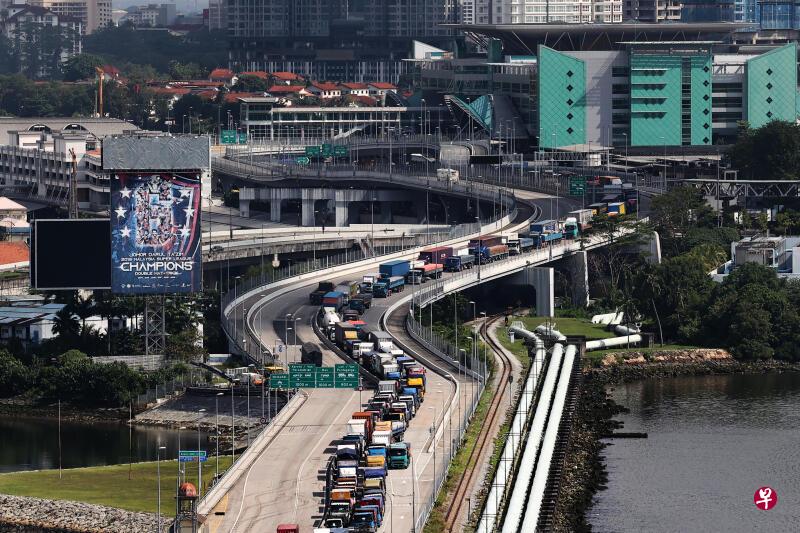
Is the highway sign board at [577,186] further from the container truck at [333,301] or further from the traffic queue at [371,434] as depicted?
the traffic queue at [371,434]

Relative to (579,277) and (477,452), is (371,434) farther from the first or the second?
(579,277)

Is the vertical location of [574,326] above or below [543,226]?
below

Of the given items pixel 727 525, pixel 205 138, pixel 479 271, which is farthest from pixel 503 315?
pixel 727 525

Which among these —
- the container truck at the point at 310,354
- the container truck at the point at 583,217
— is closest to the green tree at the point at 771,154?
the container truck at the point at 583,217

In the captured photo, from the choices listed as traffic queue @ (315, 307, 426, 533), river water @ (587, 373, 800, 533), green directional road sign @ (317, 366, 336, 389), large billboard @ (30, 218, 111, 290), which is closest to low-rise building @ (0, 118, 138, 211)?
large billboard @ (30, 218, 111, 290)

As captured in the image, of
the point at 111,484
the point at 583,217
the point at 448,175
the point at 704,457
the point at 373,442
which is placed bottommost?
the point at 704,457

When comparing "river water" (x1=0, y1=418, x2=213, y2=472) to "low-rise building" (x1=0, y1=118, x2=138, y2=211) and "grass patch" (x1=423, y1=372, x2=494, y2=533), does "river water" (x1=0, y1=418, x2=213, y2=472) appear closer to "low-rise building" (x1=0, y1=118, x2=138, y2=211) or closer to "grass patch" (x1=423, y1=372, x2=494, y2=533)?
"grass patch" (x1=423, y1=372, x2=494, y2=533)

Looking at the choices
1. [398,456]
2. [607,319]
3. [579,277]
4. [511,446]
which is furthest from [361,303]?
[398,456]
